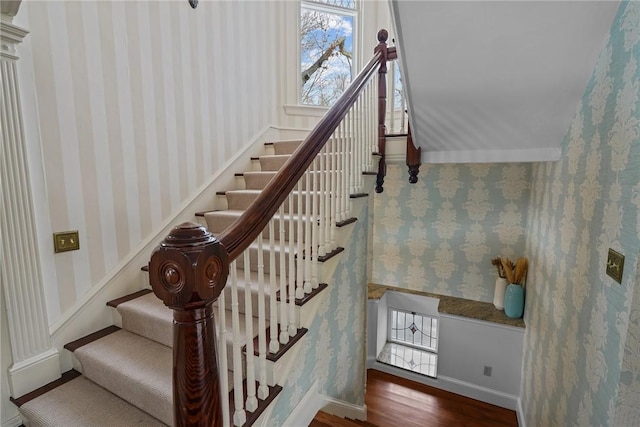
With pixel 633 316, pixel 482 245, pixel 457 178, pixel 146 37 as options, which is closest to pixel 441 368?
pixel 482 245

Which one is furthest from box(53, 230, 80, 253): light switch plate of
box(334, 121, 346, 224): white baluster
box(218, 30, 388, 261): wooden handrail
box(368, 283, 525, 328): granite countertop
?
box(368, 283, 525, 328): granite countertop

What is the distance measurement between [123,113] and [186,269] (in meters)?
1.87

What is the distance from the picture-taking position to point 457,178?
11.5 feet

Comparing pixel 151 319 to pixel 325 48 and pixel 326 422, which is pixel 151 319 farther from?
pixel 325 48

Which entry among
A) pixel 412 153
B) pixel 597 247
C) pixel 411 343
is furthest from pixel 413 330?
pixel 597 247

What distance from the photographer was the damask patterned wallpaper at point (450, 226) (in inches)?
130

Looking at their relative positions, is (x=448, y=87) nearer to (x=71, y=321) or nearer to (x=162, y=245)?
(x=162, y=245)

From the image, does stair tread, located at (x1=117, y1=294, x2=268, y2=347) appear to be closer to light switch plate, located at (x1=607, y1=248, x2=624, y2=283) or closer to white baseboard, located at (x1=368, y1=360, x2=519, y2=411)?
light switch plate, located at (x1=607, y1=248, x2=624, y2=283)

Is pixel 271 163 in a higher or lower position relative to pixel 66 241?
higher

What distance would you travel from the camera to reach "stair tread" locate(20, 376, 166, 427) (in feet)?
4.64

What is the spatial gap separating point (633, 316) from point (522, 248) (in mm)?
2579

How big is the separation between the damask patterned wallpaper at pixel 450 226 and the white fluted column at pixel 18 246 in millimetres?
3183

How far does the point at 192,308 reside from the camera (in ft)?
2.48

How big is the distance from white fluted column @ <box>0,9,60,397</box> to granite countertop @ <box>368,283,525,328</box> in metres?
2.89
